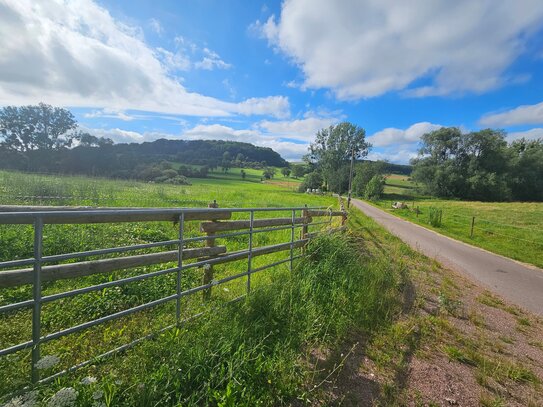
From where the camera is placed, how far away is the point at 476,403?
2836 mm

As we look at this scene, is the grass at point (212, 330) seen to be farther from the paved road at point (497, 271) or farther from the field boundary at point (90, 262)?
the paved road at point (497, 271)

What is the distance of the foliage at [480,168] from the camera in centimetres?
5409

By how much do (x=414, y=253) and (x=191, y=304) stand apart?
27.7ft

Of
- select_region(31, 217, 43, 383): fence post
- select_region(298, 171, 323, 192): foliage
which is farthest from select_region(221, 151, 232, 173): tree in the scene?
select_region(31, 217, 43, 383): fence post

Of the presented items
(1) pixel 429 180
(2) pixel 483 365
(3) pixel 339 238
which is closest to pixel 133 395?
(2) pixel 483 365

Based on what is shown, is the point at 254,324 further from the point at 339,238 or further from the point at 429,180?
the point at 429,180

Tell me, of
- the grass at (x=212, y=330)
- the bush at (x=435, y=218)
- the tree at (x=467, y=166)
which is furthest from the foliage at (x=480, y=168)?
the grass at (x=212, y=330)

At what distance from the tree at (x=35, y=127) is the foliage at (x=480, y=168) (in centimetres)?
8652

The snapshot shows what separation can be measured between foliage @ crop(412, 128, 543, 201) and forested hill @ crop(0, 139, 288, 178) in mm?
59814

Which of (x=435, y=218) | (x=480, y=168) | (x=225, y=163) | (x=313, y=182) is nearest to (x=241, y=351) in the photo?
(x=435, y=218)

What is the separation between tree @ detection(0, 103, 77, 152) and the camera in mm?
62906

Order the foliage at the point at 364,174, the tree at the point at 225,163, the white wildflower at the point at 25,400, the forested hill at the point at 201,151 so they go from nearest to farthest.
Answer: the white wildflower at the point at 25,400 < the foliage at the point at 364,174 < the forested hill at the point at 201,151 < the tree at the point at 225,163

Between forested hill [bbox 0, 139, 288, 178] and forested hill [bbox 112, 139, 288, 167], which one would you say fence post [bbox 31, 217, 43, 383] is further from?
forested hill [bbox 112, 139, 288, 167]

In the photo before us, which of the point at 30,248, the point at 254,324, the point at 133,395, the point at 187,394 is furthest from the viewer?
the point at 30,248
